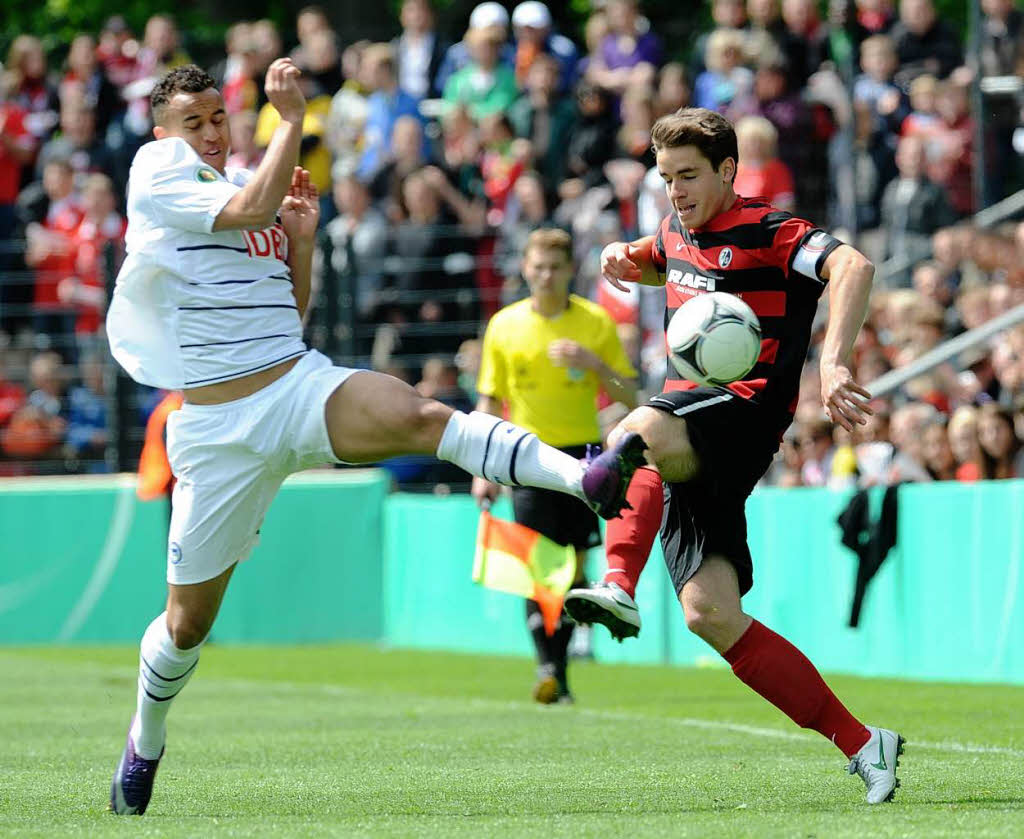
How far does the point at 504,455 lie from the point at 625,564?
658mm

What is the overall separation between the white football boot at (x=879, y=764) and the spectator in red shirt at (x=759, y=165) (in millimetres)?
9288

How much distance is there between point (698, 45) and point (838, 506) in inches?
259

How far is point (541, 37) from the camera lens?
61.4 ft

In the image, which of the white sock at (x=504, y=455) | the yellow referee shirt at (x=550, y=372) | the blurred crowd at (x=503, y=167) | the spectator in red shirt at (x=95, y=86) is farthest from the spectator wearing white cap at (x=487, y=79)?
the white sock at (x=504, y=455)

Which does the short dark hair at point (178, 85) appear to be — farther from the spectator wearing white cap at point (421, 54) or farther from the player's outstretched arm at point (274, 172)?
the spectator wearing white cap at point (421, 54)

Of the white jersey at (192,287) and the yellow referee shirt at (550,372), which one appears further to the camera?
the yellow referee shirt at (550,372)

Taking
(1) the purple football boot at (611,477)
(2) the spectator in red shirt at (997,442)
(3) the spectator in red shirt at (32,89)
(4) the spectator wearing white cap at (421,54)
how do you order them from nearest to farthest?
1. (1) the purple football boot at (611,477)
2. (2) the spectator in red shirt at (997,442)
3. (4) the spectator wearing white cap at (421,54)
4. (3) the spectator in red shirt at (32,89)

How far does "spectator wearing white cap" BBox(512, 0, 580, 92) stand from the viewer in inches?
732

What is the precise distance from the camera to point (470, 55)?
1928 centimetres

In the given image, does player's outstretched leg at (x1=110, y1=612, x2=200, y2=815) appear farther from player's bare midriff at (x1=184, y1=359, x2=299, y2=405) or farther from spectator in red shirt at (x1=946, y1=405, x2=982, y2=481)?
spectator in red shirt at (x1=946, y1=405, x2=982, y2=481)

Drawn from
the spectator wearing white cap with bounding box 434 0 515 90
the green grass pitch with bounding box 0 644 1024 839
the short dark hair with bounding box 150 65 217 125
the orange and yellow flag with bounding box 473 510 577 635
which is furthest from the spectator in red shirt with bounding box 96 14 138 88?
the short dark hair with bounding box 150 65 217 125

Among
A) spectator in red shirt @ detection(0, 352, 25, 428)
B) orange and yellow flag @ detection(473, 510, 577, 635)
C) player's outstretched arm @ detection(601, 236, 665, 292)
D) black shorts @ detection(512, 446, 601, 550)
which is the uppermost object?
player's outstretched arm @ detection(601, 236, 665, 292)

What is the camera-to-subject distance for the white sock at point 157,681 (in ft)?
22.0

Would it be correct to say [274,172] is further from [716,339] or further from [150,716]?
[150,716]
